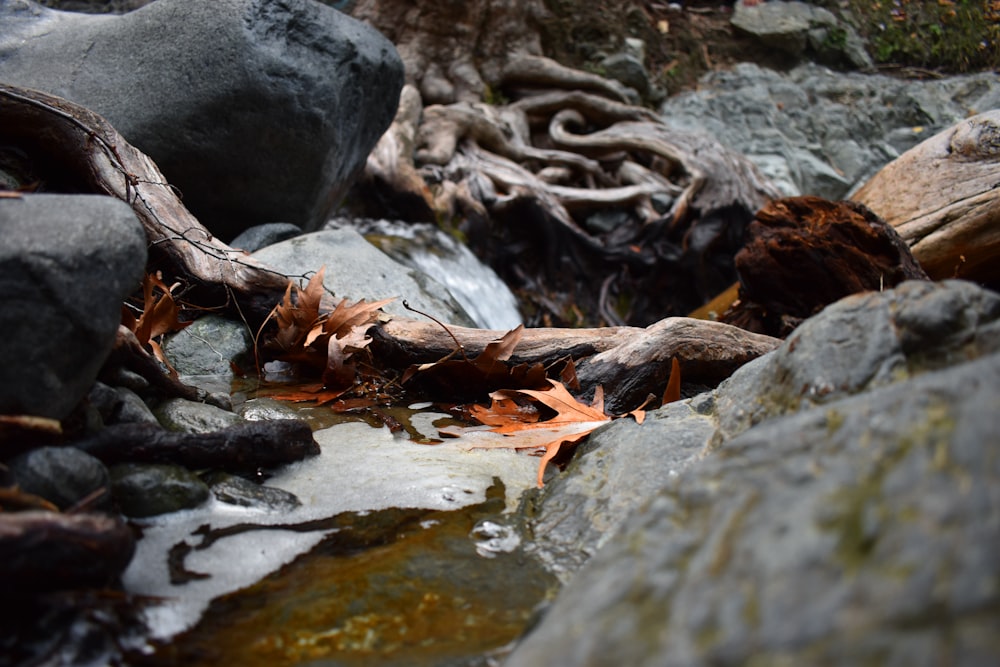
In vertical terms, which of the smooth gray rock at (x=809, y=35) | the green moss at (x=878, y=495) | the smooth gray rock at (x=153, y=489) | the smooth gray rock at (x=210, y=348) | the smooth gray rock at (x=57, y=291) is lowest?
the smooth gray rock at (x=210, y=348)

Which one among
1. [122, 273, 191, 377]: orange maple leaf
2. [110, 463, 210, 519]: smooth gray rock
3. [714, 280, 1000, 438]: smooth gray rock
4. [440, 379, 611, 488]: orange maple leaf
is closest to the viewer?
[714, 280, 1000, 438]: smooth gray rock

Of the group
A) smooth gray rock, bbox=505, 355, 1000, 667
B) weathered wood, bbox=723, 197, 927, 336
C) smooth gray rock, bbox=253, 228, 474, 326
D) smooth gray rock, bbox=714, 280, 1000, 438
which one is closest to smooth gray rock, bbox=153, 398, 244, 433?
smooth gray rock, bbox=505, 355, 1000, 667

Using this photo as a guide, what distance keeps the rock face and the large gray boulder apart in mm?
3717

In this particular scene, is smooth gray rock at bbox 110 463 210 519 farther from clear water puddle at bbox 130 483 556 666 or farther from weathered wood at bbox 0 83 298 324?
→ weathered wood at bbox 0 83 298 324

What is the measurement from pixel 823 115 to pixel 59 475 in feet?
33.9

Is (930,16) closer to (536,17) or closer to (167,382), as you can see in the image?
(536,17)

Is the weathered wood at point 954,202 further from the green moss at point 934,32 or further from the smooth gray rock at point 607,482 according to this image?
the green moss at point 934,32

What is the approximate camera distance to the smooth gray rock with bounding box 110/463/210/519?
151 cm

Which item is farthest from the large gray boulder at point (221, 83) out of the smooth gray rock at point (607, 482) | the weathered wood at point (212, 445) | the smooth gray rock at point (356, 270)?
the smooth gray rock at point (607, 482)

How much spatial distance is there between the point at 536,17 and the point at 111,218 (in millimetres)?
8485

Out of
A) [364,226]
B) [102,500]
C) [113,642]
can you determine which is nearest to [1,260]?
[102,500]

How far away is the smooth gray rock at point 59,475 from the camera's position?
132 centimetres

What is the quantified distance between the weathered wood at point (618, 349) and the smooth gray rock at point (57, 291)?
1453 millimetres

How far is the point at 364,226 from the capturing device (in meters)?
6.20
